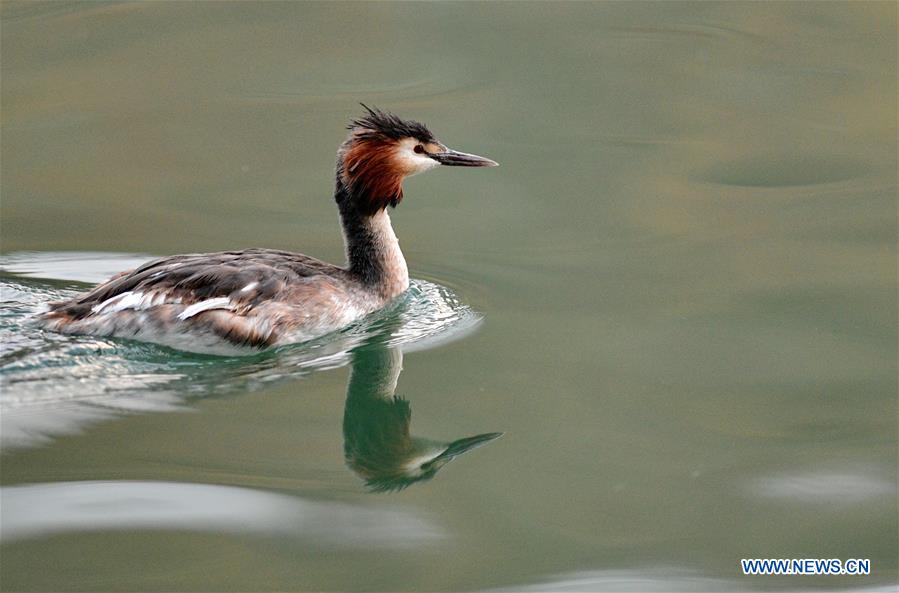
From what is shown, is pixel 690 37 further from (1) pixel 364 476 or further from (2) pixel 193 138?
(1) pixel 364 476

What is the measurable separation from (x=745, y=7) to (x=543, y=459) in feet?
26.3

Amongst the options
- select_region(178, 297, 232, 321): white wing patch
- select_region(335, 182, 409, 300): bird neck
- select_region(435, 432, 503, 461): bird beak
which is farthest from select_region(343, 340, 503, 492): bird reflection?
select_region(335, 182, 409, 300): bird neck

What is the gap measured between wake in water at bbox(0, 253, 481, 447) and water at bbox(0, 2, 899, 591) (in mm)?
22

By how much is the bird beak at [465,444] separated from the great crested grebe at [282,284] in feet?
4.92

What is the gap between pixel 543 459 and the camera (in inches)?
225

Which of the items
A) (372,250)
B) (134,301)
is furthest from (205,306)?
(372,250)

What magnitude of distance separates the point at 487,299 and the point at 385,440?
1.94 metres

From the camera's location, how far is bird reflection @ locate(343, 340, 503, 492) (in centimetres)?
563

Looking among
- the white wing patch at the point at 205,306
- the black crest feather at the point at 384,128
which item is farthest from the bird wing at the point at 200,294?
the black crest feather at the point at 384,128

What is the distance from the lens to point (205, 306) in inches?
264

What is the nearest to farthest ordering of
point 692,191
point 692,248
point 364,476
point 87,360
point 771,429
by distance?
point 364,476, point 771,429, point 87,360, point 692,248, point 692,191

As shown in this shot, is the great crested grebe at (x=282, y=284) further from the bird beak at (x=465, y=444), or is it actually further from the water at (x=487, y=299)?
the bird beak at (x=465, y=444)

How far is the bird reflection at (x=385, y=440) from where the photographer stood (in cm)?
563

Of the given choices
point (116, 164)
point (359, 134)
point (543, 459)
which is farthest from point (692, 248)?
point (116, 164)
